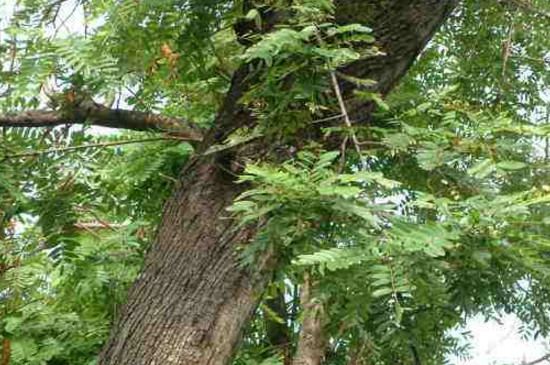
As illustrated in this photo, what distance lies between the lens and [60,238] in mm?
2445

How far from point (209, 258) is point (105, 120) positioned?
59cm

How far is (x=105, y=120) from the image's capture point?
A: 257 centimetres

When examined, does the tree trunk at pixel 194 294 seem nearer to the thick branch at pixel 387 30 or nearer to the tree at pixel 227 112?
the tree at pixel 227 112

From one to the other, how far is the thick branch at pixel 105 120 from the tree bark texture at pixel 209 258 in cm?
33

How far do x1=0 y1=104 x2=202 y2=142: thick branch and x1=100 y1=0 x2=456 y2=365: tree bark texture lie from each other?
0.33 m

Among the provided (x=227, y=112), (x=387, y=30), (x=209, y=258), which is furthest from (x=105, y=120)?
(x=387, y=30)

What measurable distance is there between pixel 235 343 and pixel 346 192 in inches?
34.8

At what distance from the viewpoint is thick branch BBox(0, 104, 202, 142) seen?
8.21 ft

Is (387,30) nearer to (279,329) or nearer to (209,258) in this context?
(209,258)

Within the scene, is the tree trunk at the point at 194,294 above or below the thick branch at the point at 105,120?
below

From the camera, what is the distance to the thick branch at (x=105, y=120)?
250 cm

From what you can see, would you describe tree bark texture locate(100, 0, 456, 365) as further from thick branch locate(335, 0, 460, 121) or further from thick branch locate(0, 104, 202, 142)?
thick branch locate(0, 104, 202, 142)

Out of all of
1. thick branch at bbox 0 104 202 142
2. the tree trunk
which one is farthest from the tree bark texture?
thick branch at bbox 0 104 202 142

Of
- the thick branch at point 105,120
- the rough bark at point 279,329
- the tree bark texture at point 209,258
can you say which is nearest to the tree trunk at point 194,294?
the tree bark texture at point 209,258
